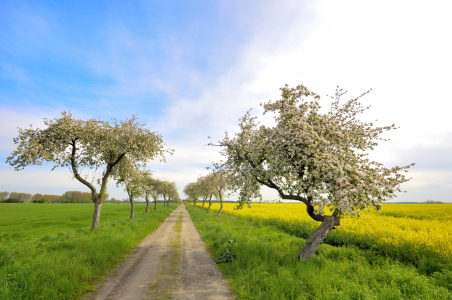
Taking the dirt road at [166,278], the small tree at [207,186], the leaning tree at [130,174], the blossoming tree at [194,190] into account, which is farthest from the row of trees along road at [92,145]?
the blossoming tree at [194,190]

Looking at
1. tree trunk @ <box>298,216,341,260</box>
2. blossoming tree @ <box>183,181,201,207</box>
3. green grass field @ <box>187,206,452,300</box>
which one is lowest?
green grass field @ <box>187,206,452,300</box>

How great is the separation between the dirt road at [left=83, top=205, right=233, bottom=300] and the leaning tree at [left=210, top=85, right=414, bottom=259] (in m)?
4.72

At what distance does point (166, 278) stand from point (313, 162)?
8505 millimetres

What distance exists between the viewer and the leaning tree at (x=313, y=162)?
27.5ft

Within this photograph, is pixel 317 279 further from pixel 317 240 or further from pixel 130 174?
pixel 130 174

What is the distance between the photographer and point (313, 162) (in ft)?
29.9

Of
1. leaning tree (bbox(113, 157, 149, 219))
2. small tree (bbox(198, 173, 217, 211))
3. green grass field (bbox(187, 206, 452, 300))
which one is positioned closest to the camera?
green grass field (bbox(187, 206, 452, 300))

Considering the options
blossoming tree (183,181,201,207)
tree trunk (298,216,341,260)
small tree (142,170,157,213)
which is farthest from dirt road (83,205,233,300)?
blossoming tree (183,181,201,207)

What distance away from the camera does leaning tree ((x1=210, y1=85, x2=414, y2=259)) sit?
8367 mm

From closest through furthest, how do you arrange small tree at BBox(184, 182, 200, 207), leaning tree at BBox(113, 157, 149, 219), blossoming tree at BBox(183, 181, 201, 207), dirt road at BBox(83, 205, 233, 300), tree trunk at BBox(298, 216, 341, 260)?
dirt road at BBox(83, 205, 233, 300) → tree trunk at BBox(298, 216, 341, 260) → leaning tree at BBox(113, 157, 149, 219) → blossoming tree at BBox(183, 181, 201, 207) → small tree at BBox(184, 182, 200, 207)

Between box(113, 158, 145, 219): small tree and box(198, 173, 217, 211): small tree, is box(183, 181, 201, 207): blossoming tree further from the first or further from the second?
box(113, 158, 145, 219): small tree

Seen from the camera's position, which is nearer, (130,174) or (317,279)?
(317,279)

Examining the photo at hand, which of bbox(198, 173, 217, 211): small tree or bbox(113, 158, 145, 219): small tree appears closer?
bbox(113, 158, 145, 219): small tree

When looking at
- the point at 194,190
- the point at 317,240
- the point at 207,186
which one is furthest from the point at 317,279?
the point at 194,190
